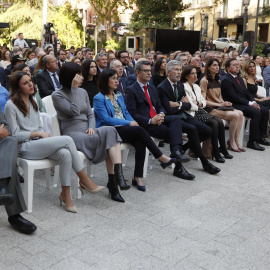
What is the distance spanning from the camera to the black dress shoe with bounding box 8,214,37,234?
12.0ft

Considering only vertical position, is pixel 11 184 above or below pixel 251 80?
below

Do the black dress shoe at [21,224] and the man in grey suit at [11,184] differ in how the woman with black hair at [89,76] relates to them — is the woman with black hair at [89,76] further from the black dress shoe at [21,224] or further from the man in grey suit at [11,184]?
the black dress shoe at [21,224]

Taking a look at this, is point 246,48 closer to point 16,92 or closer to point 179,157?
point 179,157

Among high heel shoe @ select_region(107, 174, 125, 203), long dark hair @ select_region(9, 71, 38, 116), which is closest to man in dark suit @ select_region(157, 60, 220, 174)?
high heel shoe @ select_region(107, 174, 125, 203)

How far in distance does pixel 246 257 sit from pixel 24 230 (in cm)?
188

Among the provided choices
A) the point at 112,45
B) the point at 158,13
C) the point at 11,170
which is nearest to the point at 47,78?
the point at 11,170

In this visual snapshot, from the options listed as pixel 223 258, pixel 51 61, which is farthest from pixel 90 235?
pixel 51 61

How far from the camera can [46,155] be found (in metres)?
4.16

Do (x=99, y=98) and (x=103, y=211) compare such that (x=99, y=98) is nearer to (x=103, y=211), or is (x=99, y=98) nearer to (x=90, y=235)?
(x=103, y=211)

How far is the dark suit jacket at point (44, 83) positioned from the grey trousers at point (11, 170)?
9.63 feet

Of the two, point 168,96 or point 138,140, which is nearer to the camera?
point 138,140

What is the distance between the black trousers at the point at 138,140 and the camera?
490cm

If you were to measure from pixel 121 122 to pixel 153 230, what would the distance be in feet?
5.35

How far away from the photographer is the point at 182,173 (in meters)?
5.41
